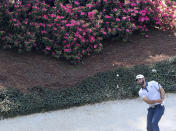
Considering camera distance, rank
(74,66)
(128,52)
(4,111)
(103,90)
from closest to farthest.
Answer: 1. (4,111)
2. (103,90)
3. (74,66)
4. (128,52)

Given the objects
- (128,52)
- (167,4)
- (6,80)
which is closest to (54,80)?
(6,80)

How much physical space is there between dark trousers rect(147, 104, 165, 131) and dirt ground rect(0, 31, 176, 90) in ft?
8.67

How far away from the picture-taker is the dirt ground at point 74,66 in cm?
935

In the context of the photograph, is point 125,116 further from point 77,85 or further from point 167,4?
point 167,4

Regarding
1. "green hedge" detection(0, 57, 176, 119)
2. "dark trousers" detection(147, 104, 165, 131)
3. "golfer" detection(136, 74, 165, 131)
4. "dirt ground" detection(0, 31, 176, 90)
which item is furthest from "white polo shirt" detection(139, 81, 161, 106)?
"dirt ground" detection(0, 31, 176, 90)

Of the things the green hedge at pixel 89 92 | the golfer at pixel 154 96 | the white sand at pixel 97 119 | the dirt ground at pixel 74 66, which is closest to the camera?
the golfer at pixel 154 96

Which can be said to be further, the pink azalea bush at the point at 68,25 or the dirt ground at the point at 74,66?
the pink azalea bush at the point at 68,25

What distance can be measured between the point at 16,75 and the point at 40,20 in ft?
6.52

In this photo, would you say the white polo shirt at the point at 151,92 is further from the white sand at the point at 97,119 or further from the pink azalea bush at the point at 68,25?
the pink azalea bush at the point at 68,25

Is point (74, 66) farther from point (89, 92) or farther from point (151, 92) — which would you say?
point (151, 92)

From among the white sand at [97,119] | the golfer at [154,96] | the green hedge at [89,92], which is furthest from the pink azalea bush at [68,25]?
the golfer at [154,96]

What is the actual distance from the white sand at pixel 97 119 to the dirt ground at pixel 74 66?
0.91 m

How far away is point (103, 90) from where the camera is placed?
363 inches

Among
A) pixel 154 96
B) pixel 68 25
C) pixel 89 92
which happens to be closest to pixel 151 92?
pixel 154 96
